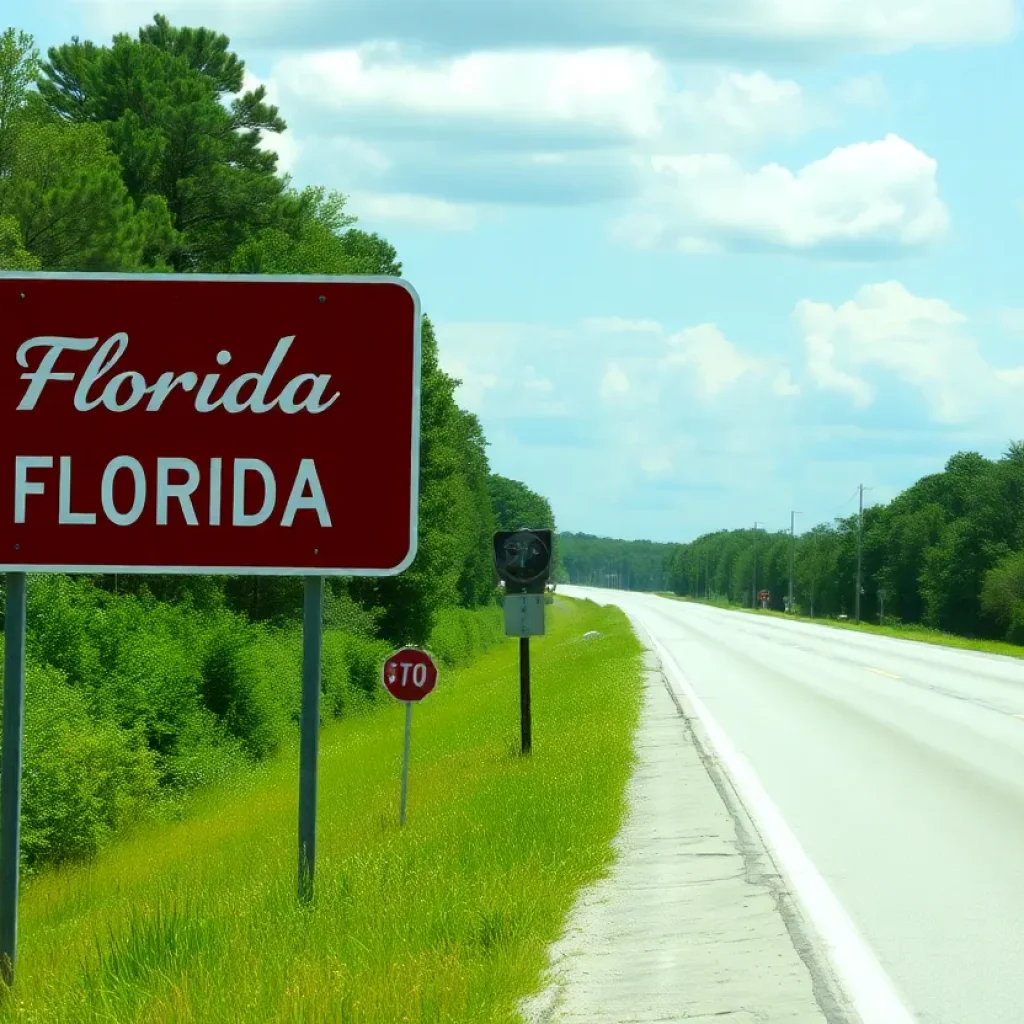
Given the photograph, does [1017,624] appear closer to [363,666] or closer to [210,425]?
[363,666]

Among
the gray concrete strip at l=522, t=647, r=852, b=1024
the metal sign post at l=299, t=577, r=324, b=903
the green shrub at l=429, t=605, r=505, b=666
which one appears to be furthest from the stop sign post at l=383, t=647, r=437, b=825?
the green shrub at l=429, t=605, r=505, b=666

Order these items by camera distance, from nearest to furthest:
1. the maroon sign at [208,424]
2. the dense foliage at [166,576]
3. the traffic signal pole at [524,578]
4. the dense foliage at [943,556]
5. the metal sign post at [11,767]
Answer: the metal sign post at [11,767] → the maroon sign at [208,424] → the traffic signal pole at [524,578] → the dense foliage at [166,576] → the dense foliage at [943,556]

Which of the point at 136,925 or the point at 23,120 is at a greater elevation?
the point at 23,120

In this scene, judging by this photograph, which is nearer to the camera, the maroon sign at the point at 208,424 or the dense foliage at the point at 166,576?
the maroon sign at the point at 208,424

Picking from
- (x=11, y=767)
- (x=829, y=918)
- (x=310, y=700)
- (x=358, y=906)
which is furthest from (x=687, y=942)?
(x=11, y=767)

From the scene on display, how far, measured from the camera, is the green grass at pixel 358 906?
6.33m

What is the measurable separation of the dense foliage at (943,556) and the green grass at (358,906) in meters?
79.2

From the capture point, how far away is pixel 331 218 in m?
65.5

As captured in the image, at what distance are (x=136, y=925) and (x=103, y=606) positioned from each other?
3027cm

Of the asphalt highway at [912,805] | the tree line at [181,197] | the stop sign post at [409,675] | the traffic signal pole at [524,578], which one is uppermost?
the tree line at [181,197]

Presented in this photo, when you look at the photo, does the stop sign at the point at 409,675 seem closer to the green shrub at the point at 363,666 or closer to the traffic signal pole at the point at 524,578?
the traffic signal pole at the point at 524,578

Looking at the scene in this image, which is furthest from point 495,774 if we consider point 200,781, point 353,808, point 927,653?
point 927,653

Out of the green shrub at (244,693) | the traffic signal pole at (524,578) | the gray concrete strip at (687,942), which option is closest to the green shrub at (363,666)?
the green shrub at (244,693)

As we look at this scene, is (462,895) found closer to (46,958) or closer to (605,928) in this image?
(605,928)
